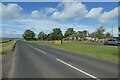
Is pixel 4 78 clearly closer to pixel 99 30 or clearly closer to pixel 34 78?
pixel 34 78

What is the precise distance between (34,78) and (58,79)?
48.0 inches

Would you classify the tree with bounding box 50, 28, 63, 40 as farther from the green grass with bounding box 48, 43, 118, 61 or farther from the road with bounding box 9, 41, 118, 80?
the road with bounding box 9, 41, 118, 80

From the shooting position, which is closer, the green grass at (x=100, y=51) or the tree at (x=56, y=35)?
the green grass at (x=100, y=51)

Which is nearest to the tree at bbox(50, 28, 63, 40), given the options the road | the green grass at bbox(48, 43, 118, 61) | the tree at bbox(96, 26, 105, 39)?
the tree at bbox(96, 26, 105, 39)

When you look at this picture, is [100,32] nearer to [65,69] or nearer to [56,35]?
[56,35]

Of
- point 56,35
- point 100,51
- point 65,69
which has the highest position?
point 56,35

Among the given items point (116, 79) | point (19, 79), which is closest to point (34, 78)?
point (19, 79)

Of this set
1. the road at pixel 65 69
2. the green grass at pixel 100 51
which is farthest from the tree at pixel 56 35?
the road at pixel 65 69

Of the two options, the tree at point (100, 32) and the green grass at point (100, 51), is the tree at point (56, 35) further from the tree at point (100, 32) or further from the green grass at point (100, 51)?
the green grass at point (100, 51)

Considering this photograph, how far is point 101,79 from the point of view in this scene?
32.1 ft

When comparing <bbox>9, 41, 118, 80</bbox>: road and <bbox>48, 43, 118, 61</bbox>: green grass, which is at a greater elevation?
<bbox>48, 43, 118, 61</bbox>: green grass

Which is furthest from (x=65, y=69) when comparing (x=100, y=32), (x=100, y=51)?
(x=100, y=32)

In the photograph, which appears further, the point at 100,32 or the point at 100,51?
the point at 100,32

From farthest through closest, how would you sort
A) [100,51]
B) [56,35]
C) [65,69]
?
[56,35] → [100,51] → [65,69]
